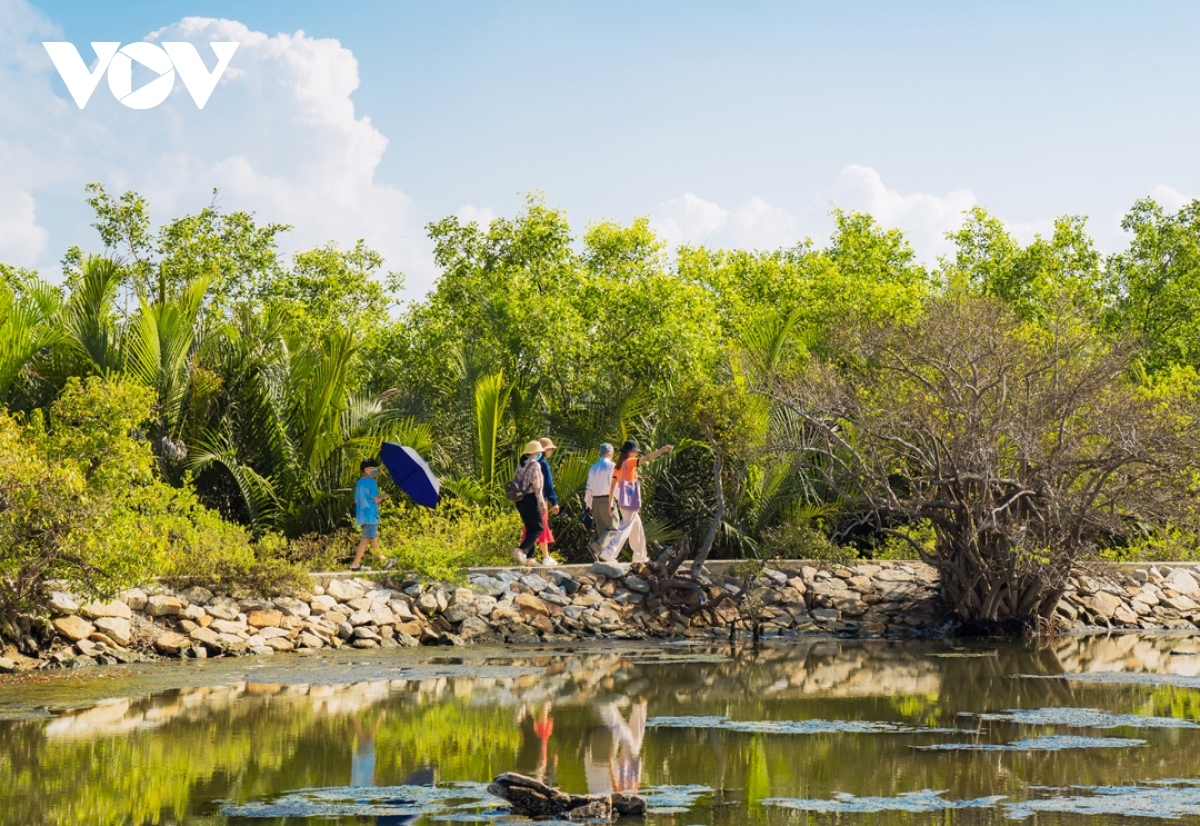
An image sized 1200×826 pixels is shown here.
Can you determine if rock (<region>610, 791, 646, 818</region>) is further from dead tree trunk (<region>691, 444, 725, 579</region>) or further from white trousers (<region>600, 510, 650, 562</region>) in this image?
white trousers (<region>600, 510, 650, 562</region>)

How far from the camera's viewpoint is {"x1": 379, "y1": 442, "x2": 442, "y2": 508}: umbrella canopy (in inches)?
778

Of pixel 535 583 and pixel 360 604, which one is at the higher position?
pixel 535 583

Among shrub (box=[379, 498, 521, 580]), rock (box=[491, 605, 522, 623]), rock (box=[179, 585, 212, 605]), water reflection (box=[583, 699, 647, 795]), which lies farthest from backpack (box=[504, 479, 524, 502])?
water reflection (box=[583, 699, 647, 795])

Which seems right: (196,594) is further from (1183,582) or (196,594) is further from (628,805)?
(1183,582)

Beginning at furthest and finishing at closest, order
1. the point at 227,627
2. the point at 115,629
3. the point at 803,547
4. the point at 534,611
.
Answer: the point at 803,547
the point at 534,611
the point at 227,627
the point at 115,629

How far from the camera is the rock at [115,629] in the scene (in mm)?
15992

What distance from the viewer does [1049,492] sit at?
61.0 feet

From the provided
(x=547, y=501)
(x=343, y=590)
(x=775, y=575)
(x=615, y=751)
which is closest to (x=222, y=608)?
(x=343, y=590)

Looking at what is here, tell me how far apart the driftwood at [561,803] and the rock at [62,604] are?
9.13 metres

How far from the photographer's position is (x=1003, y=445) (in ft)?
63.4

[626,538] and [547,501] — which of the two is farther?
[626,538]

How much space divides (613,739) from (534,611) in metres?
8.07

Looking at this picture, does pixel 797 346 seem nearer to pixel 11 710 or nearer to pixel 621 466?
pixel 621 466

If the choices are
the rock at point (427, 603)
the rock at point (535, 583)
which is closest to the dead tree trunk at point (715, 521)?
the rock at point (535, 583)
